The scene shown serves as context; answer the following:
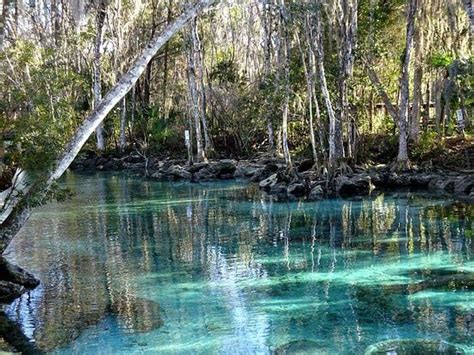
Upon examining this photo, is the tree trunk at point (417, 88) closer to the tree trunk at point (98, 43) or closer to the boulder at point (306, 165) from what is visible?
the boulder at point (306, 165)

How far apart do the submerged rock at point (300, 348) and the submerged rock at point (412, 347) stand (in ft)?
1.97

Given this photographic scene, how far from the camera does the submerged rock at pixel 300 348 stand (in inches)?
297

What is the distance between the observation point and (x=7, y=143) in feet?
36.2

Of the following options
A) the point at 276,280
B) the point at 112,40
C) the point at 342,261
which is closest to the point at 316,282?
the point at 276,280

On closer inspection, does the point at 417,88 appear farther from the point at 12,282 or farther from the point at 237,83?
the point at 12,282

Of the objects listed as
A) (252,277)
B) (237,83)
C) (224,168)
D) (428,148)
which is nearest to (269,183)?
(224,168)

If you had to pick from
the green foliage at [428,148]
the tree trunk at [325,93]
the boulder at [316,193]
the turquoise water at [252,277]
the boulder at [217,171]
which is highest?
the tree trunk at [325,93]

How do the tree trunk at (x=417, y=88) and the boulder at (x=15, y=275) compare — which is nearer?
the boulder at (x=15, y=275)

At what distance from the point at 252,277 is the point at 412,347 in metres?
4.22

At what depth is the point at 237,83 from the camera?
33.8m

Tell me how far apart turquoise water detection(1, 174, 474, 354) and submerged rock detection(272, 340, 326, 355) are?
0.03 meters

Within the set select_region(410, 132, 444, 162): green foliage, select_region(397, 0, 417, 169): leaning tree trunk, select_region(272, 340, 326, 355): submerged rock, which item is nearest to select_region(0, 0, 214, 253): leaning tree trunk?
select_region(272, 340, 326, 355): submerged rock

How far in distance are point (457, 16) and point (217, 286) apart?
58.0 feet

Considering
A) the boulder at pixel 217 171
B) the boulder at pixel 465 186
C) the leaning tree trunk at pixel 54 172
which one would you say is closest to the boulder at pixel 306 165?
the boulder at pixel 217 171
